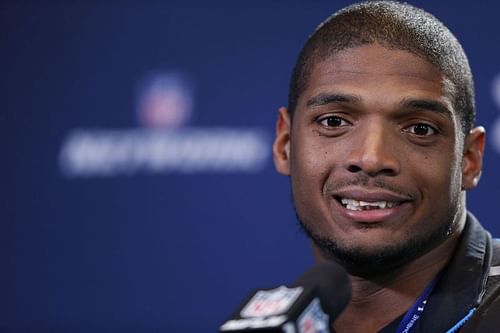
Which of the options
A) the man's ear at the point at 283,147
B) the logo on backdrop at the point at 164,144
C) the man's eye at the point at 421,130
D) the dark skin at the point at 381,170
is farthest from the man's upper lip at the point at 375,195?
the logo on backdrop at the point at 164,144

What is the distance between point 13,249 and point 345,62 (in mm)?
1559

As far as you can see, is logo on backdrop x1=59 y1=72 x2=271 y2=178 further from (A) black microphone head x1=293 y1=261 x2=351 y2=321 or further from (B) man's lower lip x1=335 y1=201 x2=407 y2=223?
(A) black microphone head x1=293 y1=261 x2=351 y2=321

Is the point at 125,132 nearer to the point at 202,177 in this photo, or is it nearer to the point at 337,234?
the point at 202,177

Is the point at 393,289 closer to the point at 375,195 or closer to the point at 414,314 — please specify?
the point at 414,314

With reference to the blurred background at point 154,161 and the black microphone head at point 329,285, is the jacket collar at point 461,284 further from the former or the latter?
the blurred background at point 154,161

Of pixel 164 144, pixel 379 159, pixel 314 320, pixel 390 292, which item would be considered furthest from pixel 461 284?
pixel 164 144

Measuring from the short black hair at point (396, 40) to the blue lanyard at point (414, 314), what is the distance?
0.29 meters

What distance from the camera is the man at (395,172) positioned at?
1.51 m

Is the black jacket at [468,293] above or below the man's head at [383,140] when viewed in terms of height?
below

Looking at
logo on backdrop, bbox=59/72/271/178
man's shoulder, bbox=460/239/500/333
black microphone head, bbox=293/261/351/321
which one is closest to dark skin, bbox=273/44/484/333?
man's shoulder, bbox=460/239/500/333

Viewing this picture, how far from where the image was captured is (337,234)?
1.56 metres

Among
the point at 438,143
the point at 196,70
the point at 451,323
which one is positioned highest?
the point at 196,70

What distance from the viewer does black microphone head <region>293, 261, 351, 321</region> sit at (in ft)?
3.67

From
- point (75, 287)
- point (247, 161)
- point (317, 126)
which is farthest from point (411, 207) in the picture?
point (75, 287)
